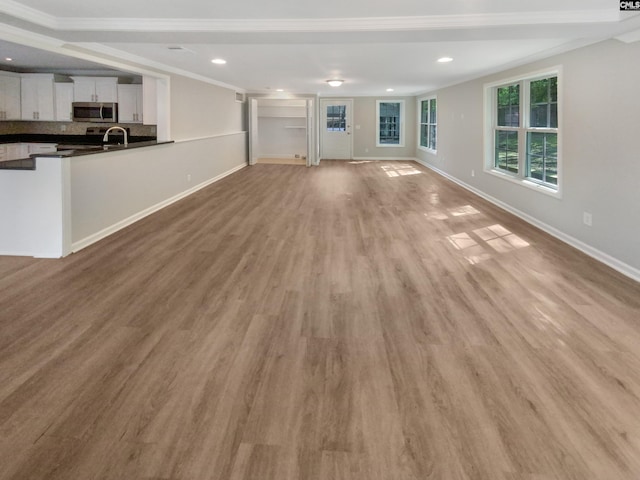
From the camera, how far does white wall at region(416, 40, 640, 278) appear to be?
14.1 feet

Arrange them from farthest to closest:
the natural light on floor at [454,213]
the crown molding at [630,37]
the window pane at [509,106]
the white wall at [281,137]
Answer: the white wall at [281,137] → the window pane at [509,106] → the natural light on floor at [454,213] → the crown molding at [630,37]

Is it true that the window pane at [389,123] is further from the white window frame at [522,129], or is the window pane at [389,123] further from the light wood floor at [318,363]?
the light wood floor at [318,363]

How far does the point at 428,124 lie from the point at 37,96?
9841 millimetres

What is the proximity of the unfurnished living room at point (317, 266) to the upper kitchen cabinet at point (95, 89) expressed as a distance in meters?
0.05

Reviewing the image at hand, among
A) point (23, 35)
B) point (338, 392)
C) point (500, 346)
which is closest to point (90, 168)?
point (23, 35)

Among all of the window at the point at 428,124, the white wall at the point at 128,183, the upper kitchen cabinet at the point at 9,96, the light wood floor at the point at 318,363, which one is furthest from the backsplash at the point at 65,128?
the window at the point at 428,124

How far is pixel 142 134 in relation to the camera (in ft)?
28.1

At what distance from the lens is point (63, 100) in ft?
27.0

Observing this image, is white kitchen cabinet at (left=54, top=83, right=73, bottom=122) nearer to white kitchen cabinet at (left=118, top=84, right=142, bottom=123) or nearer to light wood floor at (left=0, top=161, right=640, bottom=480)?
white kitchen cabinet at (left=118, top=84, right=142, bottom=123)

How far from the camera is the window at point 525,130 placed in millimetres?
6094

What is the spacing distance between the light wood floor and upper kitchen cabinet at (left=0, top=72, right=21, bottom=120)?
4.36m

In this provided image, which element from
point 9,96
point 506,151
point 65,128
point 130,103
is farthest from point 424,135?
point 9,96

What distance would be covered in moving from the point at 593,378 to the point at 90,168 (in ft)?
16.4

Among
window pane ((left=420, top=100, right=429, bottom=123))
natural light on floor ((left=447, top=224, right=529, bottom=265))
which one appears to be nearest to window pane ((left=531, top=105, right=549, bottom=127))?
natural light on floor ((left=447, top=224, right=529, bottom=265))
